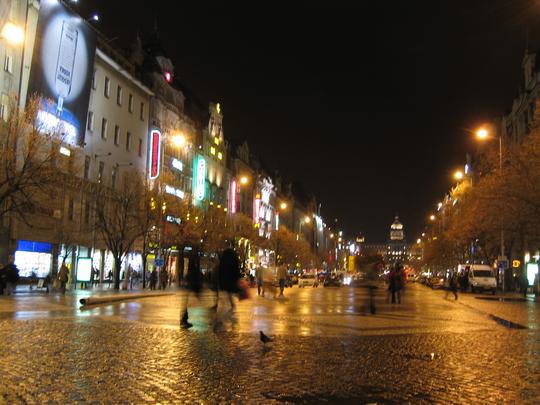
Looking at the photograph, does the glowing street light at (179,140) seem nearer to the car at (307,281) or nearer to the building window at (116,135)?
the building window at (116,135)

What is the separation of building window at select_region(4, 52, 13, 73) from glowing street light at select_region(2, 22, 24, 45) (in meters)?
0.90

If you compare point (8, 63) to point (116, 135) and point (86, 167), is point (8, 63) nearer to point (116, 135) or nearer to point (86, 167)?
point (86, 167)

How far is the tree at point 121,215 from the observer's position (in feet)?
132

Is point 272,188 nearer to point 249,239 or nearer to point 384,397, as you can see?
point 249,239

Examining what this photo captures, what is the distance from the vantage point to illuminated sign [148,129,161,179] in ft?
193

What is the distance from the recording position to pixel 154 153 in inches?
2355

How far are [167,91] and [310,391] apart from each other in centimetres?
6255

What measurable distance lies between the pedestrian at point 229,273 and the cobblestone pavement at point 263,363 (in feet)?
2.93

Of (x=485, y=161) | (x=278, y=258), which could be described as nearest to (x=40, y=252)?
(x=485, y=161)

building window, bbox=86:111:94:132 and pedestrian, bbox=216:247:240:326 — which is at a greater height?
building window, bbox=86:111:94:132

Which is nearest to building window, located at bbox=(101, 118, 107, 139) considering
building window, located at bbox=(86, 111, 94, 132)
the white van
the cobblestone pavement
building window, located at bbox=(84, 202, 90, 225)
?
building window, located at bbox=(86, 111, 94, 132)

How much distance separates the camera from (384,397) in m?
7.40

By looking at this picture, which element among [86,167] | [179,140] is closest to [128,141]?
[86,167]

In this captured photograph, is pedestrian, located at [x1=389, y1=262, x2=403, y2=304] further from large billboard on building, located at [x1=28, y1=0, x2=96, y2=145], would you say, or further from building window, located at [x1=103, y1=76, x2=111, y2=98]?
building window, located at [x1=103, y1=76, x2=111, y2=98]
